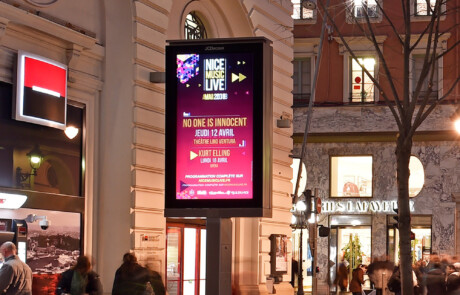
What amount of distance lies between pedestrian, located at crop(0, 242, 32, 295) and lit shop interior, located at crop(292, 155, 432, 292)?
3253 cm

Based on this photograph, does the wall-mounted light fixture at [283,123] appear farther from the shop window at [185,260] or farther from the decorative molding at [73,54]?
the decorative molding at [73,54]

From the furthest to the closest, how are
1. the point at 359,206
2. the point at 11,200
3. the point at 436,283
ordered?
the point at 359,206
the point at 436,283
the point at 11,200

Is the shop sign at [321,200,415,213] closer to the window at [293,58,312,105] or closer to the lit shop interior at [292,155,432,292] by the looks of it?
the lit shop interior at [292,155,432,292]

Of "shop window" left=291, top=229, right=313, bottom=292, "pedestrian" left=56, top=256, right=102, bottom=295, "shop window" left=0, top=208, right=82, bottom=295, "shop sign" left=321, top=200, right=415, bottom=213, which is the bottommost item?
"shop window" left=291, top=229, right=313, bottom=292

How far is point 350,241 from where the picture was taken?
4750 centimetres

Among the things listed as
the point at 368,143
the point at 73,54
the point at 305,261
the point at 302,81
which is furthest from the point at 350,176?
the point at 73,54

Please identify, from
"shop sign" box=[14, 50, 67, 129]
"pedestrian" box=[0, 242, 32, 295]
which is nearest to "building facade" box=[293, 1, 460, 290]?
"shop sign" box=[14, 50, 67, 129]

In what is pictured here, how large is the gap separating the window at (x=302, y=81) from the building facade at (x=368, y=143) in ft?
0.16

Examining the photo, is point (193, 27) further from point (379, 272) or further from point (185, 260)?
point (379, 272)

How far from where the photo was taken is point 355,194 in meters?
48.1

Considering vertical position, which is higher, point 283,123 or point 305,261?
point 283,123

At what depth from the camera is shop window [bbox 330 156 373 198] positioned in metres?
48.0

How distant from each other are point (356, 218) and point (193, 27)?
2413 centimetres

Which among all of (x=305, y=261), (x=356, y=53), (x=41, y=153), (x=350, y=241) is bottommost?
(x=305, y=261)
